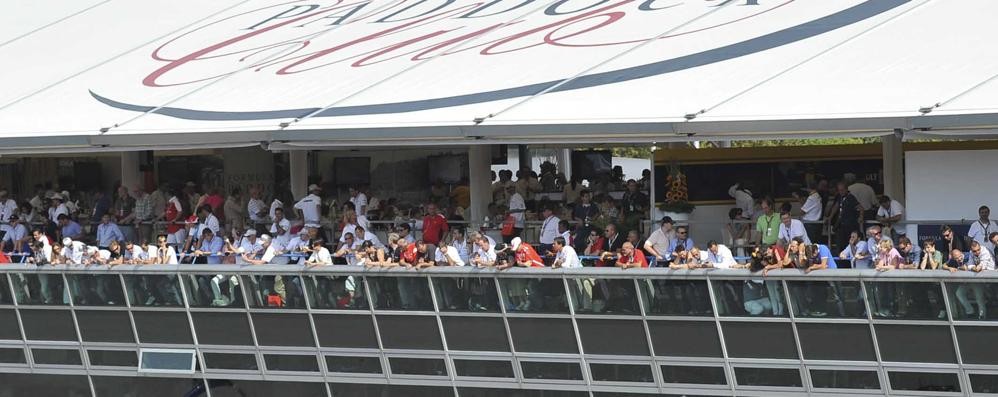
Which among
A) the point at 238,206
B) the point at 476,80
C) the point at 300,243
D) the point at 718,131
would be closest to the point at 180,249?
the point at 238,206

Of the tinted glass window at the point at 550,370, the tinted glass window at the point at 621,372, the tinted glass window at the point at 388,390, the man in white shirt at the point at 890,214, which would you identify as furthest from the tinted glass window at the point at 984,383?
the tinted glass window at the point at 388,390

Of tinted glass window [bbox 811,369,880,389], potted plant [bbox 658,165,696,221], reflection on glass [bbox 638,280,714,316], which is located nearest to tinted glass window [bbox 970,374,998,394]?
tinted glass window [bbox 811,369,880,389]

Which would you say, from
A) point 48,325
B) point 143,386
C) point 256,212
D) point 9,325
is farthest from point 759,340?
point 9,325

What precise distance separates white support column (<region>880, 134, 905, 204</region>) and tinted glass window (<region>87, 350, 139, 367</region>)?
38.7 ft

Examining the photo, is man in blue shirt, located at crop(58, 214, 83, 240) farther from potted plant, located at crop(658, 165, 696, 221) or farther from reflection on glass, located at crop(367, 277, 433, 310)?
potted plant, located at crop(658, 165, 696, 221)

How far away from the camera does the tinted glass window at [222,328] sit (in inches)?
934

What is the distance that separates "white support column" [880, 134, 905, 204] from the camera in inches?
862

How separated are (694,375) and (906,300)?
10.3 feet

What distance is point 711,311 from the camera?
66.1 feet

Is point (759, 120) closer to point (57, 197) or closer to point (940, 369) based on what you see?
point (940, 369)

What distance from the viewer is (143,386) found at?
81.9 ft

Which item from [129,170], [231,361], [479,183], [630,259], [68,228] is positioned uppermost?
[129,170]

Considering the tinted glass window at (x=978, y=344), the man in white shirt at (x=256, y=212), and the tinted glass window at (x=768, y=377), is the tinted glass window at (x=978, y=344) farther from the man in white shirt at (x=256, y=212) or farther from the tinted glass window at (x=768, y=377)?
the man in white shirt at (x=256, y=212)

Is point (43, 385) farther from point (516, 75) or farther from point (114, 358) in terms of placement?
point (516, 75)
